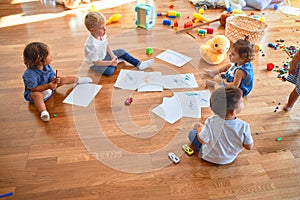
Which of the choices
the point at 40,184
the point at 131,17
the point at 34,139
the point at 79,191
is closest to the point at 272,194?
the point at 79,191

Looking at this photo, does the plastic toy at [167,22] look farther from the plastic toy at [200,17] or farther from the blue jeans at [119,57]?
the blue jeans at [119,57]

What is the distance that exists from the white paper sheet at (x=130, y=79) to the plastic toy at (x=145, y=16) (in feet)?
2.11

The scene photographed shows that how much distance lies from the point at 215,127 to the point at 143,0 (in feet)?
6.67

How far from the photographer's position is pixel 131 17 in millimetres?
2723

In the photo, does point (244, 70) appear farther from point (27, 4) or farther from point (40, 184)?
point (27, 4)

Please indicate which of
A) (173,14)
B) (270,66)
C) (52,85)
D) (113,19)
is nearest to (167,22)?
(173,14)

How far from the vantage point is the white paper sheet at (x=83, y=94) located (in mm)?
1776

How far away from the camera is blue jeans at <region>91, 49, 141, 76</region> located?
6.56 ft

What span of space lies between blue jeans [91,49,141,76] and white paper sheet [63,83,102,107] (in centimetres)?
15

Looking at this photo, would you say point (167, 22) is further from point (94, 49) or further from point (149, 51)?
point (94, 49)

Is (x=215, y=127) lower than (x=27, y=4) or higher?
lower

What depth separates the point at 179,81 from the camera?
1.95 meters

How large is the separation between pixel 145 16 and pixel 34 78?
1146mm

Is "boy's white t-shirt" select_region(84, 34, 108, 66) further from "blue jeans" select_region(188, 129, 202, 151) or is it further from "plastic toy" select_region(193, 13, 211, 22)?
"plastic toy" select_region(193, 13, 211, 22)
